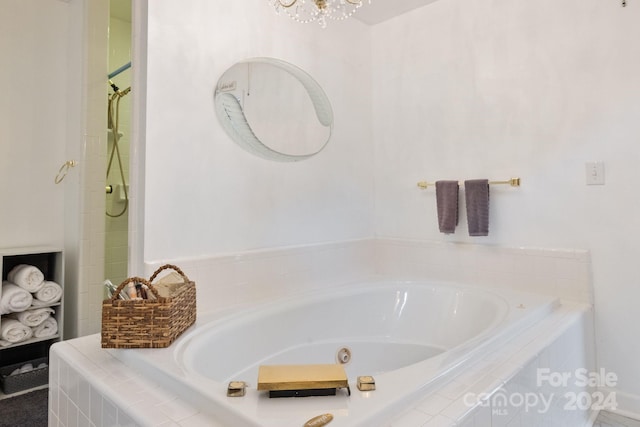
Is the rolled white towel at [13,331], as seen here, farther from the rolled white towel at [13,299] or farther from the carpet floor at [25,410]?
the carpet floor at [25,410]

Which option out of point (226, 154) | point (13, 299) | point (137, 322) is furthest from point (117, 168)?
point (137, 322)

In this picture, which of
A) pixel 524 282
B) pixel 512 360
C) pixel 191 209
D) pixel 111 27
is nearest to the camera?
pixel 512 360

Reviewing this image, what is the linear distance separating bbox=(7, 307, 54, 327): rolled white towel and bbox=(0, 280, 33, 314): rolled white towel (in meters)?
0.06

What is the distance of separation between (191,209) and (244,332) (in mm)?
609

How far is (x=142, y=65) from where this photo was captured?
5.34 ft

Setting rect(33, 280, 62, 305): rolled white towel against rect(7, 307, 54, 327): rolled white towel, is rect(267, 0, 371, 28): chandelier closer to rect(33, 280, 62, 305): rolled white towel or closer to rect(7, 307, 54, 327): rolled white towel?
rect(33, 280, 62, 305): rolled white towel

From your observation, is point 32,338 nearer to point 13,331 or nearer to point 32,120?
point 13,331

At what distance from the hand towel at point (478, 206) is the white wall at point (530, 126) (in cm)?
10

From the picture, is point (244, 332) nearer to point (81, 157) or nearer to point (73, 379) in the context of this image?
point (73, 379)

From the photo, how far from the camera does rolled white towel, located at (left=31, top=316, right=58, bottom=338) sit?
2.20 metres

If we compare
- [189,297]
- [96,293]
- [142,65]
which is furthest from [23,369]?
[142,65]

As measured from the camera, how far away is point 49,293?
7.31ft

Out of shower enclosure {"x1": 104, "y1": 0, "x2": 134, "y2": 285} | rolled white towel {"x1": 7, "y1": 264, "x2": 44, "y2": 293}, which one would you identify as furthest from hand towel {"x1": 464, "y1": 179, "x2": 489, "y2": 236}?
rolled white towel {"x1": 7, "y1": 264, "x2": 44, "y2": 293}

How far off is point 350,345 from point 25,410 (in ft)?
5.63
